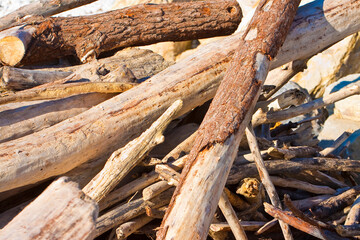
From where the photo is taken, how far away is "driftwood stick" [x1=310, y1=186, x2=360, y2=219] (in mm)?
3576

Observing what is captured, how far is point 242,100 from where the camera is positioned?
2846 millimetres

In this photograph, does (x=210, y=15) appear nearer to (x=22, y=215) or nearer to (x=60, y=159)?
(x=60, y=159)

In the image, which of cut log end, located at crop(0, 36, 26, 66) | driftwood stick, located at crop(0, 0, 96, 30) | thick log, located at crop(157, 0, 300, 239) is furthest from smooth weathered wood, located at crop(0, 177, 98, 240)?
driftwood stick, located at crop(0, 0, 96, 30)

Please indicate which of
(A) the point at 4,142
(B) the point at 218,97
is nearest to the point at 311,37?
(B) the point at 218,97

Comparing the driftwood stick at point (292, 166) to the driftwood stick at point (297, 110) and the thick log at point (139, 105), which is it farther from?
the thick log at point (139, 105)

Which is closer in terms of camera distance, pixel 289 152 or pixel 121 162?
pixel 121 162

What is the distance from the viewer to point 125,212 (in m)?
3.03

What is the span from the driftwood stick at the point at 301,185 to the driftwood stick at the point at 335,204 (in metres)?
0.14

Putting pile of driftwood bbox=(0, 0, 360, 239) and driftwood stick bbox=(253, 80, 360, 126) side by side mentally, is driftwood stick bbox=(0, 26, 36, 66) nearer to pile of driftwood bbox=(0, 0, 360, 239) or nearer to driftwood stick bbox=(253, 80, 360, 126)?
pile of driftwood bbox=(0, 0, 360, 239)

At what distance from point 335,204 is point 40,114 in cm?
253

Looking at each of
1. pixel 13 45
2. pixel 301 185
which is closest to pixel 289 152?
pixel 301 185

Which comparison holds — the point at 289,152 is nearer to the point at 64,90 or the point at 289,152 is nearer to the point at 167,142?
the point at 167,142

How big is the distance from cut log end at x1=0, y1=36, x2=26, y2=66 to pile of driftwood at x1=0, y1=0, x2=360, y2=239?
0.01 metres

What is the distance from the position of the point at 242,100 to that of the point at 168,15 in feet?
7.86
